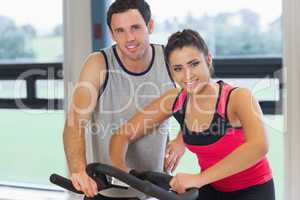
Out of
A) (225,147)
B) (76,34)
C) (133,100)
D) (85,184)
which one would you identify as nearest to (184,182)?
(225,147)

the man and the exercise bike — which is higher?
the man

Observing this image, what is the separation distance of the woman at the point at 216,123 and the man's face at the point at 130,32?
0.69ft

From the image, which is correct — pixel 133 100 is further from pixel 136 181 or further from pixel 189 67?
pixel 136 181

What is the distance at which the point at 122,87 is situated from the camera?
1913mm

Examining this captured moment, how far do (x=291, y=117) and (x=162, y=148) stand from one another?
26.8 inches

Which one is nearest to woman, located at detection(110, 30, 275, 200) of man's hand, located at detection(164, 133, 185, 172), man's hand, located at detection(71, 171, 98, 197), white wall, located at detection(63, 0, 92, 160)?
man's hand, located at detection(164, 133, 185, 172)

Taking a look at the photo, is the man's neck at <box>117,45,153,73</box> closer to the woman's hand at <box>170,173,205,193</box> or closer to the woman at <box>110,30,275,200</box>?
the woman at <box>110,30,275,200</box>

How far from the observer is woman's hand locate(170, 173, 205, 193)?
4.64ft

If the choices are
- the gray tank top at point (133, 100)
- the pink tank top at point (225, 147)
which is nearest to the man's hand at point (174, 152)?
the gray tank top at point (133, 100)

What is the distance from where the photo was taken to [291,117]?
2.22 metres

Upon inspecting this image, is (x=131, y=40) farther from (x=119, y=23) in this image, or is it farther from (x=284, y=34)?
(x=284, y=34)

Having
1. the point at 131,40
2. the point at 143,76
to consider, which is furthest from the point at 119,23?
the point at 143,76

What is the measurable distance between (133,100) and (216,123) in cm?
47

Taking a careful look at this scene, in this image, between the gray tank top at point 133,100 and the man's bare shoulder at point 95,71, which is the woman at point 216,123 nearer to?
the gray tank top at point 133,100
